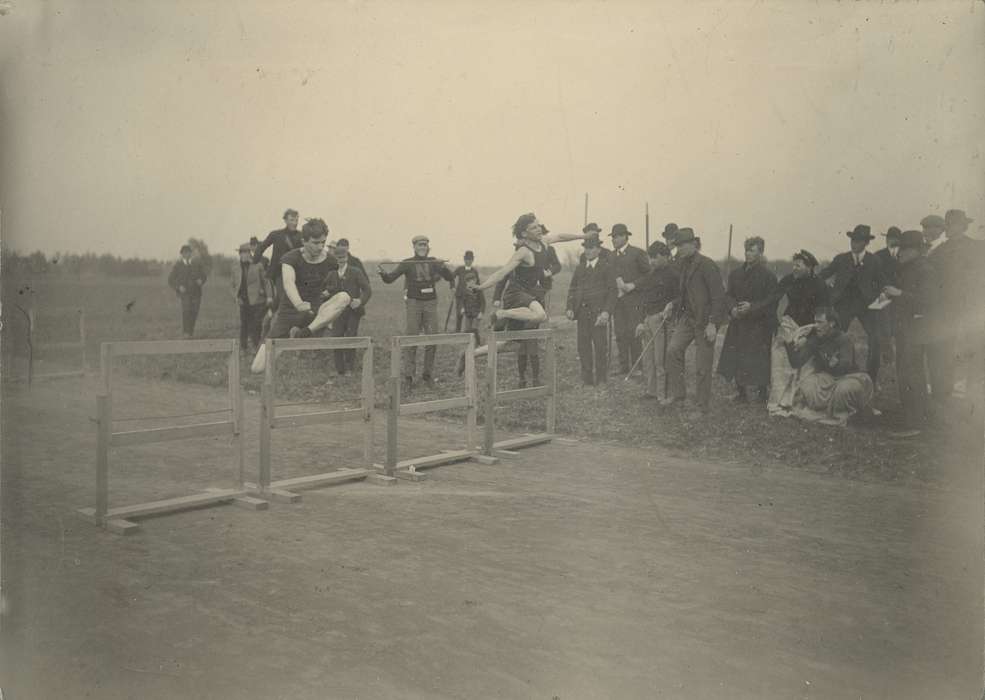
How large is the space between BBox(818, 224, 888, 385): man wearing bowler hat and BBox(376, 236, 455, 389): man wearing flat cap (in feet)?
10.9

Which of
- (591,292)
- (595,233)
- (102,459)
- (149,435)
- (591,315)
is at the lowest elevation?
(102,459)

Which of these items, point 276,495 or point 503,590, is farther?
point 276,495

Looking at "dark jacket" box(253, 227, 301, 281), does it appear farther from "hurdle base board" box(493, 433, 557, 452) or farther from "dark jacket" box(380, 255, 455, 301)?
"hurdle base board" box(493, 433, 557, 452)

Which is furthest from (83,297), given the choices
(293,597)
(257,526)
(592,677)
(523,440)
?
(592,677)

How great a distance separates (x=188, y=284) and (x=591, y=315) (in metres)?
3.67

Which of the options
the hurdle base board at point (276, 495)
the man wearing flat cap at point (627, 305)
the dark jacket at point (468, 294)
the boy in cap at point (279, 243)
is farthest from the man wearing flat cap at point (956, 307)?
the boy in cap at point (279, 243)

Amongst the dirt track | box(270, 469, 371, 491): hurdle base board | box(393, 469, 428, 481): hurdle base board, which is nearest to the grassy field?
the dirt track

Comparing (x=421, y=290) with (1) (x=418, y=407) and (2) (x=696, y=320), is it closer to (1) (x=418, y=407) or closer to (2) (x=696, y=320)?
(1) (x=418, y=407)

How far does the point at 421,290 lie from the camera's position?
8.84 m

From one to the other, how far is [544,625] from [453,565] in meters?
0.81

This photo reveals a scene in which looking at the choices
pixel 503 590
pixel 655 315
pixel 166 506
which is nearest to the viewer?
pixel 503 590

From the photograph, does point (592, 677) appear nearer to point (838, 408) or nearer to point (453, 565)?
point (453, 565)

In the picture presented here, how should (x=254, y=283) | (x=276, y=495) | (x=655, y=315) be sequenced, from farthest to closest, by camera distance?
(x=655, y=315), (x=254, y=283), (x=276, y=495)

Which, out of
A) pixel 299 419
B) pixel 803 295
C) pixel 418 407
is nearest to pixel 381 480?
pixel 418 407
